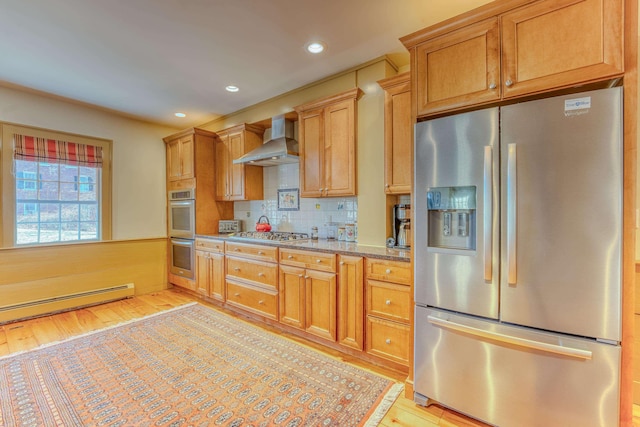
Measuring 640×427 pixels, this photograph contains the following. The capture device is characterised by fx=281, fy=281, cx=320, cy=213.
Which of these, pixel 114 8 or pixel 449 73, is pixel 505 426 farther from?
pixel 114 8

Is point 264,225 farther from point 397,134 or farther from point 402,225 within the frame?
point 397,134

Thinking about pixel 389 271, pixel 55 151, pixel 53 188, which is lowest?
pixel 389 271

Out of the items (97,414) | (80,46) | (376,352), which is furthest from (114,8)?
(376,352)

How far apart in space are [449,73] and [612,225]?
1160 millimetres

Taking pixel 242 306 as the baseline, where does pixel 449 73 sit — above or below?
above

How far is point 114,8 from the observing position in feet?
6.48

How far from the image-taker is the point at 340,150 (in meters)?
2.91

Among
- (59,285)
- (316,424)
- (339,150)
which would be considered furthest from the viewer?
(59,285)

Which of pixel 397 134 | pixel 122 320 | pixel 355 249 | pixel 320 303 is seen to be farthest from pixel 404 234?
pixel 122 320

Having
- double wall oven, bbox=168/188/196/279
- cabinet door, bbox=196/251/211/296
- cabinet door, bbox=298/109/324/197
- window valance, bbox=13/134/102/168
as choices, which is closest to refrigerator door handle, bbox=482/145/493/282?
cabinet door, bbox=298/109/324/197

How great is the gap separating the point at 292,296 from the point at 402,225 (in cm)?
129

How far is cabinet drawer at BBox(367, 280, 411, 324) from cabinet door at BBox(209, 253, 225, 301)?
2.12 meters

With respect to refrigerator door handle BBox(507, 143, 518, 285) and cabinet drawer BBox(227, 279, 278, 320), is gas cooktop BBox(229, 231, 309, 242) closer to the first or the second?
cabinet drawer BBox(227, 279, 278, 320)

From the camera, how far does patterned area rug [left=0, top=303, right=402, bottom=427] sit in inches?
68.9
